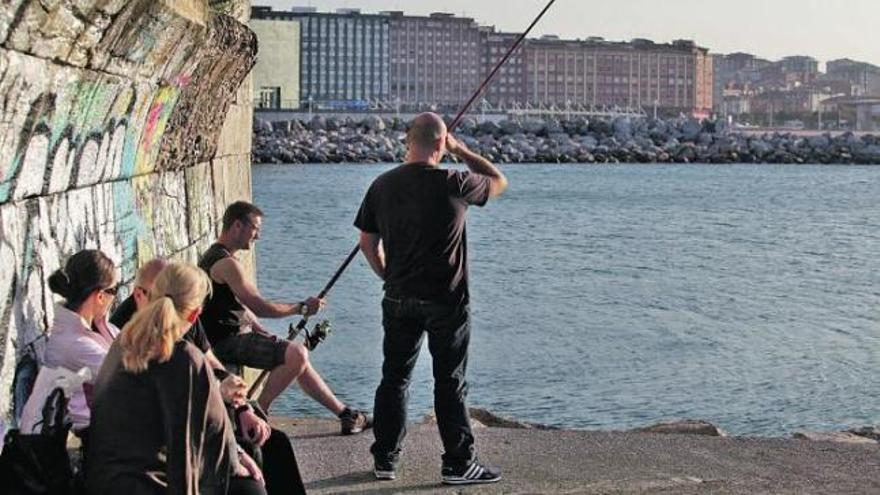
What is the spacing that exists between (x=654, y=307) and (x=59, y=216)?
815 inches

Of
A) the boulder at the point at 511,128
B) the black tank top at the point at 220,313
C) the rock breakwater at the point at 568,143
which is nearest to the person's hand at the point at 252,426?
the black tank top at the point at 220,313

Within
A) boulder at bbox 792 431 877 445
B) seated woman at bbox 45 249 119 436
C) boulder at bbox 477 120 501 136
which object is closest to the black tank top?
seated woman at bbox 45 249 119 436

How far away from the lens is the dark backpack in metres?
4.73

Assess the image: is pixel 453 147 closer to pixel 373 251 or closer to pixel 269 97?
pixel 373 251

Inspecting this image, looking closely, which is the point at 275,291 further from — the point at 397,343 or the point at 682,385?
the point at 397,343

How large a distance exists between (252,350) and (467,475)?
1113 mm

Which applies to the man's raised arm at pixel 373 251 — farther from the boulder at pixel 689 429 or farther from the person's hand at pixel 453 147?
the boulder at pixel 689 429

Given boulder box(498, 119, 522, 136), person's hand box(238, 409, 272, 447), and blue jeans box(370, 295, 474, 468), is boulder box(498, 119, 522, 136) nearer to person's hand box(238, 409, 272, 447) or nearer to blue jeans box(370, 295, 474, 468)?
blue jeans box(370, 295, 474, 468)

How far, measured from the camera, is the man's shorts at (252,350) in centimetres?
731

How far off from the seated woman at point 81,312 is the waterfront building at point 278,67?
11004cm

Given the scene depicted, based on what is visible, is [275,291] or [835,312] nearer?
[835,312]

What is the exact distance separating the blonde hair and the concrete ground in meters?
2.43

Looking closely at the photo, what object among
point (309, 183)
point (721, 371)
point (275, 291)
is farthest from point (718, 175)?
point (721, 371)

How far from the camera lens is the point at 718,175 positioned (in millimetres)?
105875
